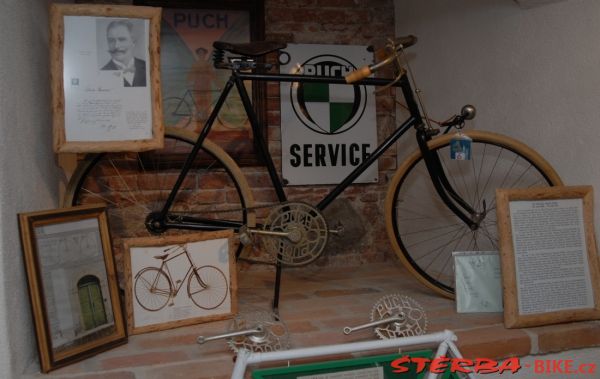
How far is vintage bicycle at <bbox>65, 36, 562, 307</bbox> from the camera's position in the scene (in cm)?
229

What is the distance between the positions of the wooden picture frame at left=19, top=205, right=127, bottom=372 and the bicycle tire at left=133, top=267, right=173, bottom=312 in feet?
0.28

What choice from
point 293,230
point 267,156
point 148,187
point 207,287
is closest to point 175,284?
point 207,287

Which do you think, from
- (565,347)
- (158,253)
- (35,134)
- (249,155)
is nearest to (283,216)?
(158,253)

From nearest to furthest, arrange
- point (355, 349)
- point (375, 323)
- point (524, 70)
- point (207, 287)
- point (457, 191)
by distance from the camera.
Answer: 1. point (355, 349)
2. point (375, 323)
3. point (207, 287)
4. point (524, 70)
5. point (457, 191)

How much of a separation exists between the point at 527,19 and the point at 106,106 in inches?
66.4

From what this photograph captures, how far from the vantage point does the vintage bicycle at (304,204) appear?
2.29 metres

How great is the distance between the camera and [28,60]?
1.93 meters

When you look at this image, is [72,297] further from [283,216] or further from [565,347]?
[565,347]

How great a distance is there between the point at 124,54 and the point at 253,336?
109cm

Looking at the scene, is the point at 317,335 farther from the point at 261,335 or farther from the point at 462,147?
the point at 462,147

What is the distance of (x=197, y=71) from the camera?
113 inches

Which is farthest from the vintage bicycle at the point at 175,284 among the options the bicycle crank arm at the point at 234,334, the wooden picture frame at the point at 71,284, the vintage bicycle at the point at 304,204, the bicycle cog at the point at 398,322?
the bicycle cog at the point at 398,322

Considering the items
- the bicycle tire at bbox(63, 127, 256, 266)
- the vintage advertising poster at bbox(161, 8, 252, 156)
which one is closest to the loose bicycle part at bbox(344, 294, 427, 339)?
the bicycle tire at bbox(63, 127, 256, 266)

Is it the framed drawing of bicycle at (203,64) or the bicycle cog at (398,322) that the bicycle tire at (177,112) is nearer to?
the framed drawing of bicycle at (203,64)
